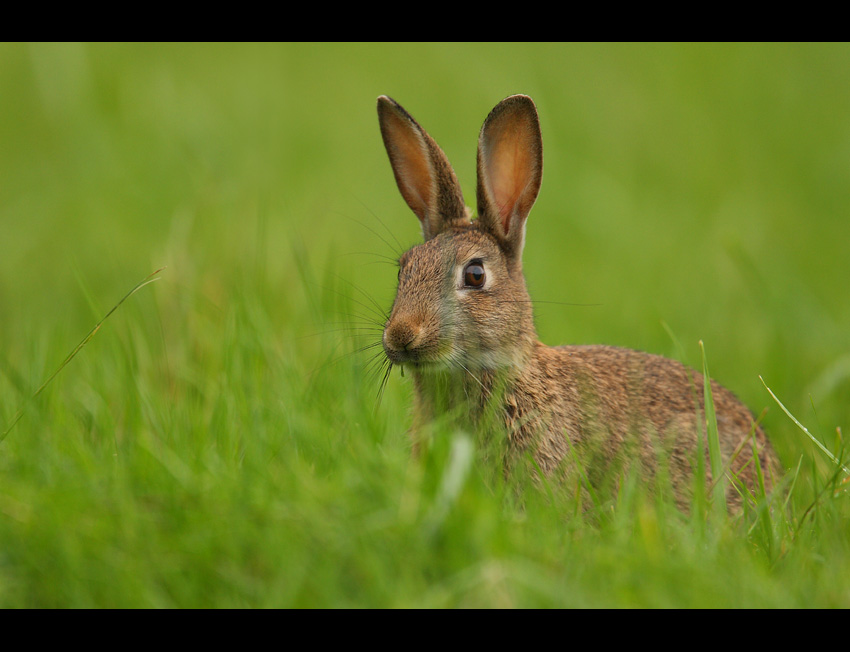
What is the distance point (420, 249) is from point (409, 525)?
7.10 ft

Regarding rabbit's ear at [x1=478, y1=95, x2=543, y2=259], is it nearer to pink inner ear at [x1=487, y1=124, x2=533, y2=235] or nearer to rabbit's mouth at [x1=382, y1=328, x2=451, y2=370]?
pink inner ear at [x1=487, y1=124, x2=533, y2=235]

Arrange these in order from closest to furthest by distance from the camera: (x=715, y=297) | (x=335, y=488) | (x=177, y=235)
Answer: (x=335, y=488)
(x=177, y=235)
(x=715, y=297)

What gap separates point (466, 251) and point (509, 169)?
564 millimetres

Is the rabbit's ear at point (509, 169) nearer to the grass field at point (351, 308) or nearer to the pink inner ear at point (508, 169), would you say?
the pink inner ear at point (508, 169)

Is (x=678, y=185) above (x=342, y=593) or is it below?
above

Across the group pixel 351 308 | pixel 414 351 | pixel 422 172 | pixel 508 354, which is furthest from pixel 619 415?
pixel 351 308

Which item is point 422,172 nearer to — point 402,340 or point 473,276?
point 473,276

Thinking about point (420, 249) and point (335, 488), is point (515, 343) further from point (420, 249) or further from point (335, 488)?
point (335, 488)

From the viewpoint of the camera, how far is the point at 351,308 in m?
6.22

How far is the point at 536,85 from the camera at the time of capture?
35.2ft

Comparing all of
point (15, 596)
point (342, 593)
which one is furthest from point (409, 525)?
point (15, 596)

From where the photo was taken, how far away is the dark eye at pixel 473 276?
4.87 metres

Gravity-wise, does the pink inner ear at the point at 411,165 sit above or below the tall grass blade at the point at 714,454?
above

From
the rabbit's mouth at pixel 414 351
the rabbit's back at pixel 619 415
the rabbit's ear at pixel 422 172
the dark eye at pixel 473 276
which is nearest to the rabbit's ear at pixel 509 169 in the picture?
the rabbit's ear at pixel 422 172
